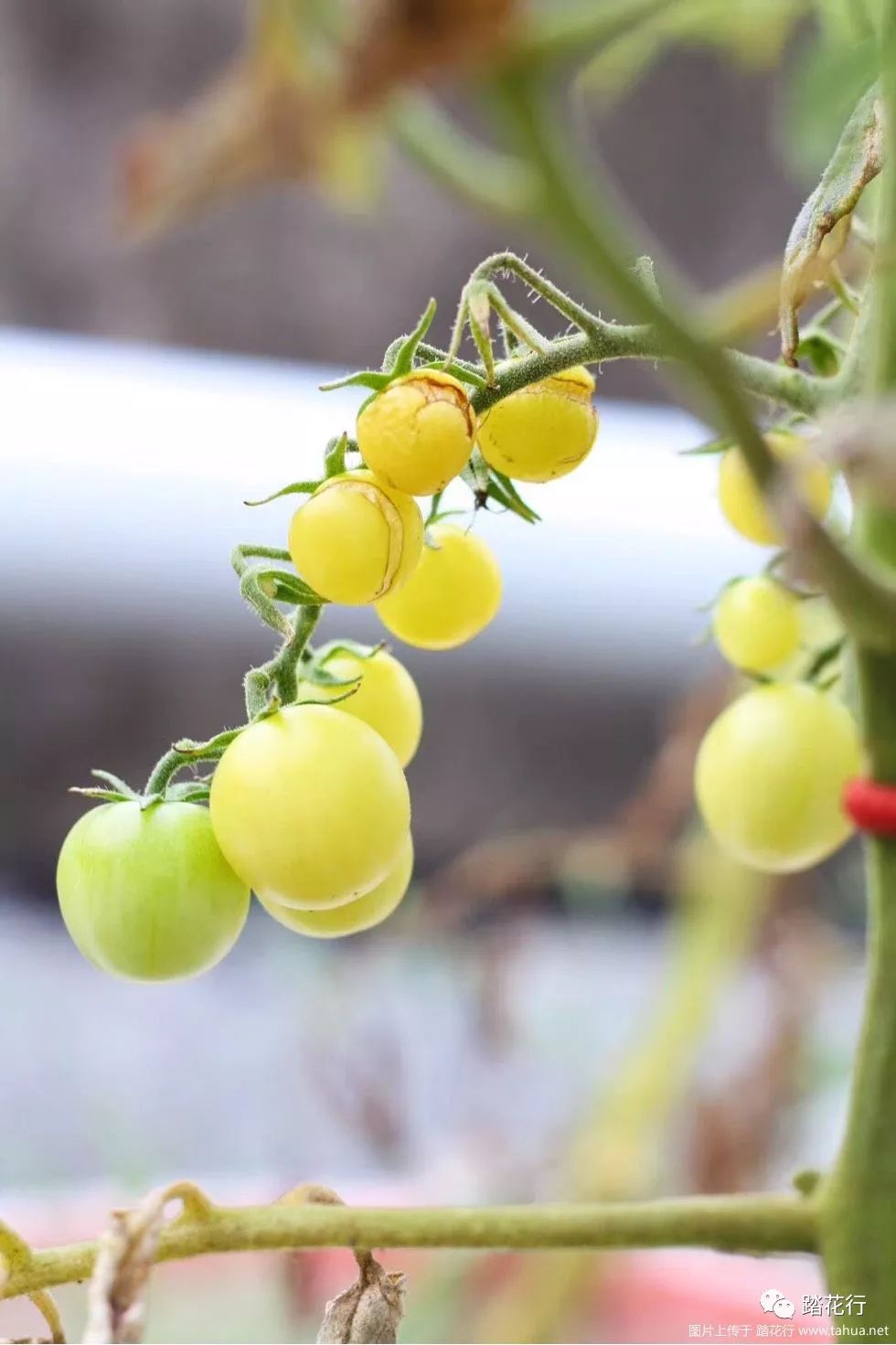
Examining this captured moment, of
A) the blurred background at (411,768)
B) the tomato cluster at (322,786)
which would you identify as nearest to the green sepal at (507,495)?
the tomato cluster at (322,786)

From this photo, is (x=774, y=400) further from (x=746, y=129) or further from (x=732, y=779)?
(x=746, y=129)

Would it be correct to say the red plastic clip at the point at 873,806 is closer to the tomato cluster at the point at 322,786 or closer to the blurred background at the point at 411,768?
the tomato cluster at the point at 322,786

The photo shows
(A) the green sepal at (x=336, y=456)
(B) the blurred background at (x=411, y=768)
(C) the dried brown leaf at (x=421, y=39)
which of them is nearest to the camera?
(C) the dried brown leaf at (x=421, y=39)

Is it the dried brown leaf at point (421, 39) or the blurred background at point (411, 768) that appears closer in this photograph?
the dried brown leaf at point (421, 39)

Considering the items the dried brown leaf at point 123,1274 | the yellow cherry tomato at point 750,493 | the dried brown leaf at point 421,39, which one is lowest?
the dried brown leaf at point 123,1274

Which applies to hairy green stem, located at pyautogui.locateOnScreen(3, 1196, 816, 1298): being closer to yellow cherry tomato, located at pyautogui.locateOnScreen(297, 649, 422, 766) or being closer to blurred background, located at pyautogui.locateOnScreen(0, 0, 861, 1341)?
yellow cherry tomato, located at pyautogui.locateOnScreen(297, 649, 422, 766)

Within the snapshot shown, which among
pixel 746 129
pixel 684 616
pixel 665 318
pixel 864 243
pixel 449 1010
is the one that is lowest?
pixel 665 318

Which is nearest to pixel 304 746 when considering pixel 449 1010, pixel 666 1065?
pixel 666 1065
